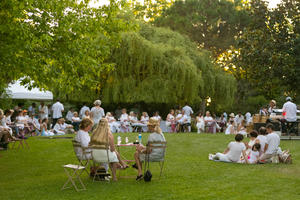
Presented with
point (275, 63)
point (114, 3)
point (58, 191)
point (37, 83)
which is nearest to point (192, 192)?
point (58, 191)

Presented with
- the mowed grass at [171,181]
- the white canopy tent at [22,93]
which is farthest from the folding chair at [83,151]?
the white canopy tent at [22,93]

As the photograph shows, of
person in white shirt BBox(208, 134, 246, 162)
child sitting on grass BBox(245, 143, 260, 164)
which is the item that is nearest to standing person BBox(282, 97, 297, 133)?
→ child sitting on grass BBox(245, 143, 260, 164)

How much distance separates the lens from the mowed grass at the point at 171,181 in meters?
8.44

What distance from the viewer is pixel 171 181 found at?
9750mm

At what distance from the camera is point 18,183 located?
10102 millimetres

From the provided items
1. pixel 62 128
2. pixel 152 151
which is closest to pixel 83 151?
pixel 152 151

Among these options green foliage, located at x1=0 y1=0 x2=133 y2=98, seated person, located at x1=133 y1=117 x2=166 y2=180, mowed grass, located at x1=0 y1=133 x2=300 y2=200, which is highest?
green foliage, located at x1=0 y1=0 x2=133 y2=98

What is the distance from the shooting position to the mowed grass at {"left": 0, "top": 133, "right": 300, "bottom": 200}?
8.44m

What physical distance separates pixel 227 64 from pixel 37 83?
34238 mm

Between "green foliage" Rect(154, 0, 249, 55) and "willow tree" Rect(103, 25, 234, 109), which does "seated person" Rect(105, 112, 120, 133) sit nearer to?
"willow tree" Rect(103, 25, 234, 109)

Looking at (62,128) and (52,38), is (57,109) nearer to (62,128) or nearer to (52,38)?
(62,128)

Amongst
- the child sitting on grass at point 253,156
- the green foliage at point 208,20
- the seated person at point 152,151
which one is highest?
the green foliage at point 208,20

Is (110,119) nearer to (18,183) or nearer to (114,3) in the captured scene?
(114,3)

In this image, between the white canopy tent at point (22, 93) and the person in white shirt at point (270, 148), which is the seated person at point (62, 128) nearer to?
the white canopy tent at point (22, 93)
